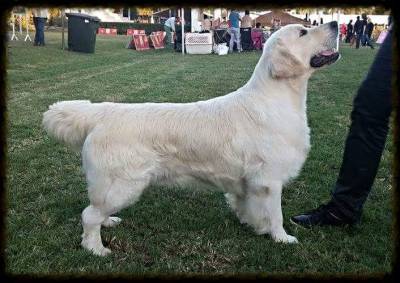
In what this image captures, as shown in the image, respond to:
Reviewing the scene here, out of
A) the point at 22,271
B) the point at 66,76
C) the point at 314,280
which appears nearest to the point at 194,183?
the point at 314,280

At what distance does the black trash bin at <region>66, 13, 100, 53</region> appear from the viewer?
1937cm

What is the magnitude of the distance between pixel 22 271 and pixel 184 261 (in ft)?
3.60

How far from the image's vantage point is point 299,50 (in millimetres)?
3414

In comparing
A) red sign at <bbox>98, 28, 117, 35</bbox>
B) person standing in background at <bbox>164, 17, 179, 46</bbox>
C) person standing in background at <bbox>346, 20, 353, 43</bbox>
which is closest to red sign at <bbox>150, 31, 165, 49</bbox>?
person standing in background at <bbox>164, 17, 179, 46</bbox>

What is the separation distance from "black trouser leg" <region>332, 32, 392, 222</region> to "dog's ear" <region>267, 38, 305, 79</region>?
544 mm

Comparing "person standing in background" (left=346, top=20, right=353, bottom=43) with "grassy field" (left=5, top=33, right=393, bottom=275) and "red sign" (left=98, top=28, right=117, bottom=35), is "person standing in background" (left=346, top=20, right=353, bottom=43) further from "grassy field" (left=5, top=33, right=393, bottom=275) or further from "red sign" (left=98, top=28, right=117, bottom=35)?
"grassy field" (left=5, top=33, right=393, bottom=275)

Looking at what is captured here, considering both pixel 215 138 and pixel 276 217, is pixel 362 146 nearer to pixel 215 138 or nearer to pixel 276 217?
pixel 276 217

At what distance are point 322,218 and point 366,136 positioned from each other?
0.77m

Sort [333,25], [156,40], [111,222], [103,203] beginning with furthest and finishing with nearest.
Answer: [156,40], [111,222], [333,25], [103,203]

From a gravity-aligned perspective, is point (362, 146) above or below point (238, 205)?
above

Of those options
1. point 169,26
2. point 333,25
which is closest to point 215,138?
point 333,25

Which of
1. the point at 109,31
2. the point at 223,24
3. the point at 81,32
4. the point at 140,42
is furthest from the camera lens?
the point at 109,31

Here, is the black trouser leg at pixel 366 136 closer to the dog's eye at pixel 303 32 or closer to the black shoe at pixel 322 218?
the black shoe at pixel 322 218

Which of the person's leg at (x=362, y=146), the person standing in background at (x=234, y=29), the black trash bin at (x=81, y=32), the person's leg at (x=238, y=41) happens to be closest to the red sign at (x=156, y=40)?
the person standing in background at (x=234, y=29)
